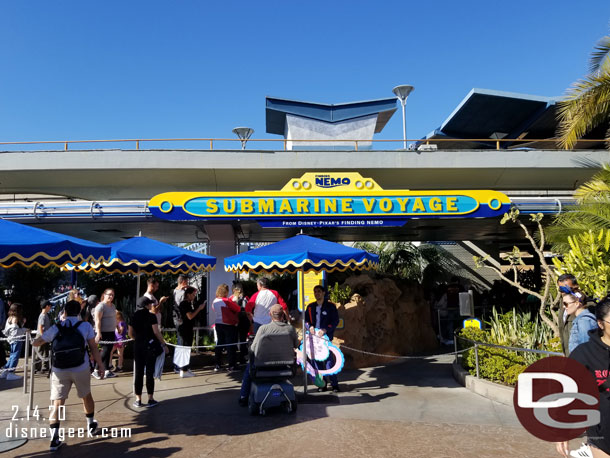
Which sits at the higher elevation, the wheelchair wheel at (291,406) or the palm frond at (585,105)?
the palm frond at (585,105)

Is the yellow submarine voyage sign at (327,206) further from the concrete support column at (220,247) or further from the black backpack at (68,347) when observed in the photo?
the black backpack at (68,347)

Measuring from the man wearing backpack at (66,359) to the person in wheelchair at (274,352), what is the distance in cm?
210

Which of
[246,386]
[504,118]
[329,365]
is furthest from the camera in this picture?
[504,118]

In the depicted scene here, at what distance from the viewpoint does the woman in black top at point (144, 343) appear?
6.36 meters

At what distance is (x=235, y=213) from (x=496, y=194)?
6998 mm

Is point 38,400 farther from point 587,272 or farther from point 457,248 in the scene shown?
point 457,248

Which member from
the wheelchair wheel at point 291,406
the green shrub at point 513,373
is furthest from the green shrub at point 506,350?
the wheelchair wheel at point 291,406

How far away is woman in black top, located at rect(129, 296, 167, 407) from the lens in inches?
251

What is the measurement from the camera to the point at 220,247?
13492 mm

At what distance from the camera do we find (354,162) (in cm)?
1490

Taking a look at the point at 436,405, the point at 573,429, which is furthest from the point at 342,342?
the point at 573,429

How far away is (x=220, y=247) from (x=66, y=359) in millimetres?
8509

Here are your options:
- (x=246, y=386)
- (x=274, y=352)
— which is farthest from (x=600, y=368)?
(x=246, y=386)

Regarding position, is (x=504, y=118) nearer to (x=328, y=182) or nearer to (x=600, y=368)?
(x=328, y=182)
